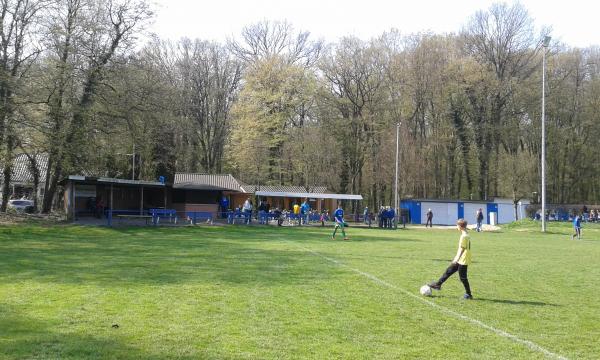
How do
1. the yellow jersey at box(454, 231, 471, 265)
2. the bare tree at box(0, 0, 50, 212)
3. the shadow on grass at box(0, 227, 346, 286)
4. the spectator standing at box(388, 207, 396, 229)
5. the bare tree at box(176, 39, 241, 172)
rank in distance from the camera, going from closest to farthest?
the yellow jersey at box(454, 231, 471, 265) < the shadow on grass at box(0, 227, 346, 286) < the bare tree at box(0, 0, 50, 212) < the spectator standing at box(388, 207, 396, 229) < the bare tree at box(176, 39, 241, 172)

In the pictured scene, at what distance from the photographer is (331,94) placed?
55.0 m

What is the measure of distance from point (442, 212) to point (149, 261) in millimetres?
38210

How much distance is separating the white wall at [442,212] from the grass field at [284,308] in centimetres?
3205

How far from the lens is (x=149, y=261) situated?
51.4 ft

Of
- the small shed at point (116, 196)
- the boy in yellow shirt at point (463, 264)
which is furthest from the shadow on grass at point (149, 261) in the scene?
the small shed at point (116, 196)

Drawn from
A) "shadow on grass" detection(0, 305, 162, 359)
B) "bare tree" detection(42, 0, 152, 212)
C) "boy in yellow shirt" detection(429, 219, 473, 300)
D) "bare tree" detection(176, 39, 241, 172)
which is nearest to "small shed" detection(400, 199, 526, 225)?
"bare tree" detection(176, 39, 241, 172)

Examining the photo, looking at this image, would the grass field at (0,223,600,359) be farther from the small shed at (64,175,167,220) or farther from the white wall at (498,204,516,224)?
the white wall at (498,204,516,224)

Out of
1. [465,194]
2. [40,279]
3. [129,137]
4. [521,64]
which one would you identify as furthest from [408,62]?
[40,279]

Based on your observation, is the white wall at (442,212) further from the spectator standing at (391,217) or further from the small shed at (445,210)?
the spectator standing at (391,217)

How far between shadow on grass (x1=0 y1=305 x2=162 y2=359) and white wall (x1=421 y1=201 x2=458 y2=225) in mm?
44402

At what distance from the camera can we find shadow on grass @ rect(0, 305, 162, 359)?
20.6 ft

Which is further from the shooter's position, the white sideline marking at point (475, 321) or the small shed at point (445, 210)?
the small shed at point (445, 210)

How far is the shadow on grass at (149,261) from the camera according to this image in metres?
12.3

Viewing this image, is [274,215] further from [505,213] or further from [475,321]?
[475,321]
